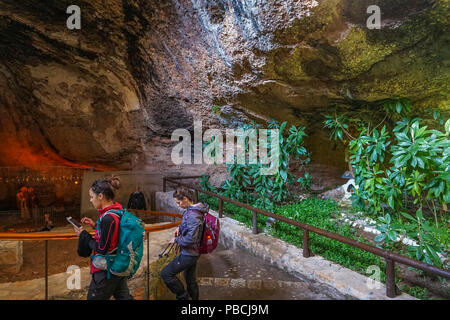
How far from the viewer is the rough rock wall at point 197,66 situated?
374cm

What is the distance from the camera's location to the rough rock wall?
3.74 meters

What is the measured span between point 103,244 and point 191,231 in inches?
30.6

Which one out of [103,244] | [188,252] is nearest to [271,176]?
[188,252]

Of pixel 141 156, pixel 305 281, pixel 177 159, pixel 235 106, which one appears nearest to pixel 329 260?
pixel 305 281

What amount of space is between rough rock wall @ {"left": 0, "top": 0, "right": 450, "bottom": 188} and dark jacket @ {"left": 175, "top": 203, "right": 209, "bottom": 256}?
3.01 metres

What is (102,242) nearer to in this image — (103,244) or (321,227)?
(103,244)

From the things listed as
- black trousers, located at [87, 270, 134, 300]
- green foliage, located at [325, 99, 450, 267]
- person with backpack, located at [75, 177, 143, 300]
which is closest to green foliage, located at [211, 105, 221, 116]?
green foliage, located at [325, 99, 450, 267]

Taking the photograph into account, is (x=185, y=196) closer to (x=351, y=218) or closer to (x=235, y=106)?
(x=351, y=218)

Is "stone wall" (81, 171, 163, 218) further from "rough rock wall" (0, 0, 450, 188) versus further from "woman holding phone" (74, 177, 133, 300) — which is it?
"woman holding phone" (74, 177, 133, 300)

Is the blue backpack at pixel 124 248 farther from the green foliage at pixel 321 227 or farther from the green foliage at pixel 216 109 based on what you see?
the green foliage at pixel 216 109

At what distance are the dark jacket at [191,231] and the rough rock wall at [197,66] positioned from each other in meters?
3.01

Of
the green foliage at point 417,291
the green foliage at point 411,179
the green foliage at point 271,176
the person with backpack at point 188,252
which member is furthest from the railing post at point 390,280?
the green foliage at point 271,176

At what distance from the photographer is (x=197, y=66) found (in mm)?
5887

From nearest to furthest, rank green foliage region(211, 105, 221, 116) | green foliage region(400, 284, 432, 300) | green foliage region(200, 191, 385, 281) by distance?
green foliage region(400, 284, 432, 300) < green foliage region(200, 191, 385, 281) < green foliage region(211, 105, 221, 116)
